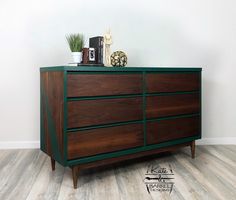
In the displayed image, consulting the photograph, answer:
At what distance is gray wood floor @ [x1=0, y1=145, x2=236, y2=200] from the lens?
5.61 ft

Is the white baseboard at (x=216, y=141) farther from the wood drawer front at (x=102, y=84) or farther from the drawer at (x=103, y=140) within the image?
the wood drawer front at (x=102, y=84)

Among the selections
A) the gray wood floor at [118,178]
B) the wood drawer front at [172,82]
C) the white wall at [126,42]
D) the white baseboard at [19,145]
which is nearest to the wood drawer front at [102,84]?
the wood drawer front at [172,82]

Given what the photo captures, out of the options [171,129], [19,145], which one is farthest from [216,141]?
[19,145]

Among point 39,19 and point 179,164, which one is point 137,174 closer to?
point 179,164

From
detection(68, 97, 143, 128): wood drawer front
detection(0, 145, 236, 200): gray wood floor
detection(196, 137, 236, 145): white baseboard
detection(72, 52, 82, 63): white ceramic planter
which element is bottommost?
detection(0, 145, 236, 200): gray wood floor

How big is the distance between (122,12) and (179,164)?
5.24ft

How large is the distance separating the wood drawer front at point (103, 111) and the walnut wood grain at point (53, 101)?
Result: 0.09m

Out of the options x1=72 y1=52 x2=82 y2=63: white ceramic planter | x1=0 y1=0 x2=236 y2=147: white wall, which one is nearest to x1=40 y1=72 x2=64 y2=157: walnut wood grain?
x1=72 y1=52 x2=82 y2=63: white ceramic planter

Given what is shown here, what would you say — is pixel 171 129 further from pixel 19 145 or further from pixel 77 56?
pixel 19 145

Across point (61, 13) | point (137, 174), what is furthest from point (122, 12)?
point (137, 174)

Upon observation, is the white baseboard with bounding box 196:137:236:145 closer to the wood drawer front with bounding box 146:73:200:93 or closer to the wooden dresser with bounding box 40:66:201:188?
the wooden dresser with bounding box 40:66:201:188

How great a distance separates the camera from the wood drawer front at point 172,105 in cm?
210

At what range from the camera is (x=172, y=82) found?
7.22 feet

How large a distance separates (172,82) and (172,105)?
0.64 feet
